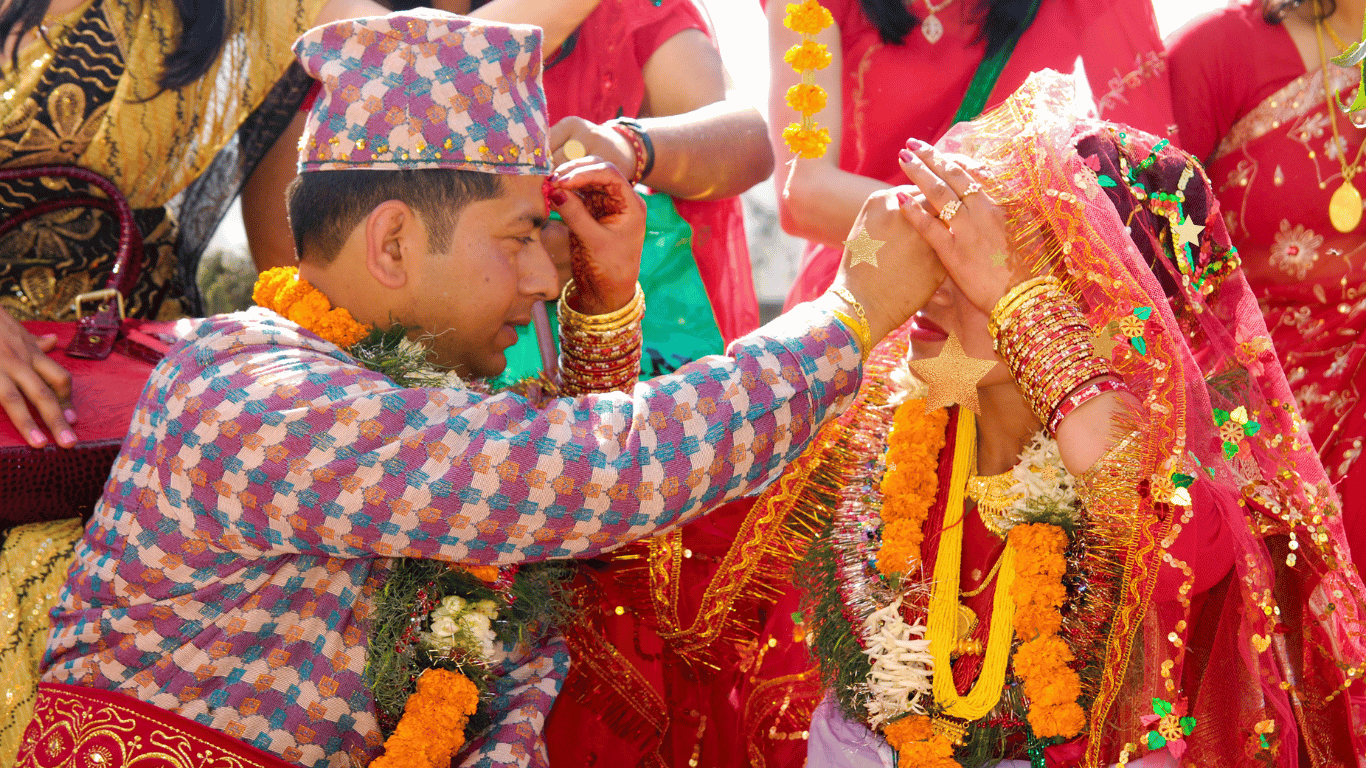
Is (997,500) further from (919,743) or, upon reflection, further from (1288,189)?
(1288,189)

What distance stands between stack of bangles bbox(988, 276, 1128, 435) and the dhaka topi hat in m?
0.89

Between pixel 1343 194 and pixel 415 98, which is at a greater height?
pixel 415 98

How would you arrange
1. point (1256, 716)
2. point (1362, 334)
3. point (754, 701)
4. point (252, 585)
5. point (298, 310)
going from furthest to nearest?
point (1362, 334) < point (754, 701) < point (298, 310) < point (252, 585) < point (1256, 716)

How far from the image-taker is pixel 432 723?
1.88 metres

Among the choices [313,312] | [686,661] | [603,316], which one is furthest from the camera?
[686,661]

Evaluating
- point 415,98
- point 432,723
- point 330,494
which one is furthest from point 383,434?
point 415,98

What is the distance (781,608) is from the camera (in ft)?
7.79

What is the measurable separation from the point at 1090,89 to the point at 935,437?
4.09 ft

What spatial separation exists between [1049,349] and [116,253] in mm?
2194

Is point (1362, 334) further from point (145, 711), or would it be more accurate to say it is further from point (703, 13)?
point (145, 711)

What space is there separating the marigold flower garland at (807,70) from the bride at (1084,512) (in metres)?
0.43

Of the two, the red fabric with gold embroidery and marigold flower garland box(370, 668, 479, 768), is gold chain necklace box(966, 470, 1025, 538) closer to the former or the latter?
marigold flower garland box(370, 668, 479, 768)

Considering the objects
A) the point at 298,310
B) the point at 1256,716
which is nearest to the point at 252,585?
the point at 298,310

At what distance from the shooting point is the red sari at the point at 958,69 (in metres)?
2.88
